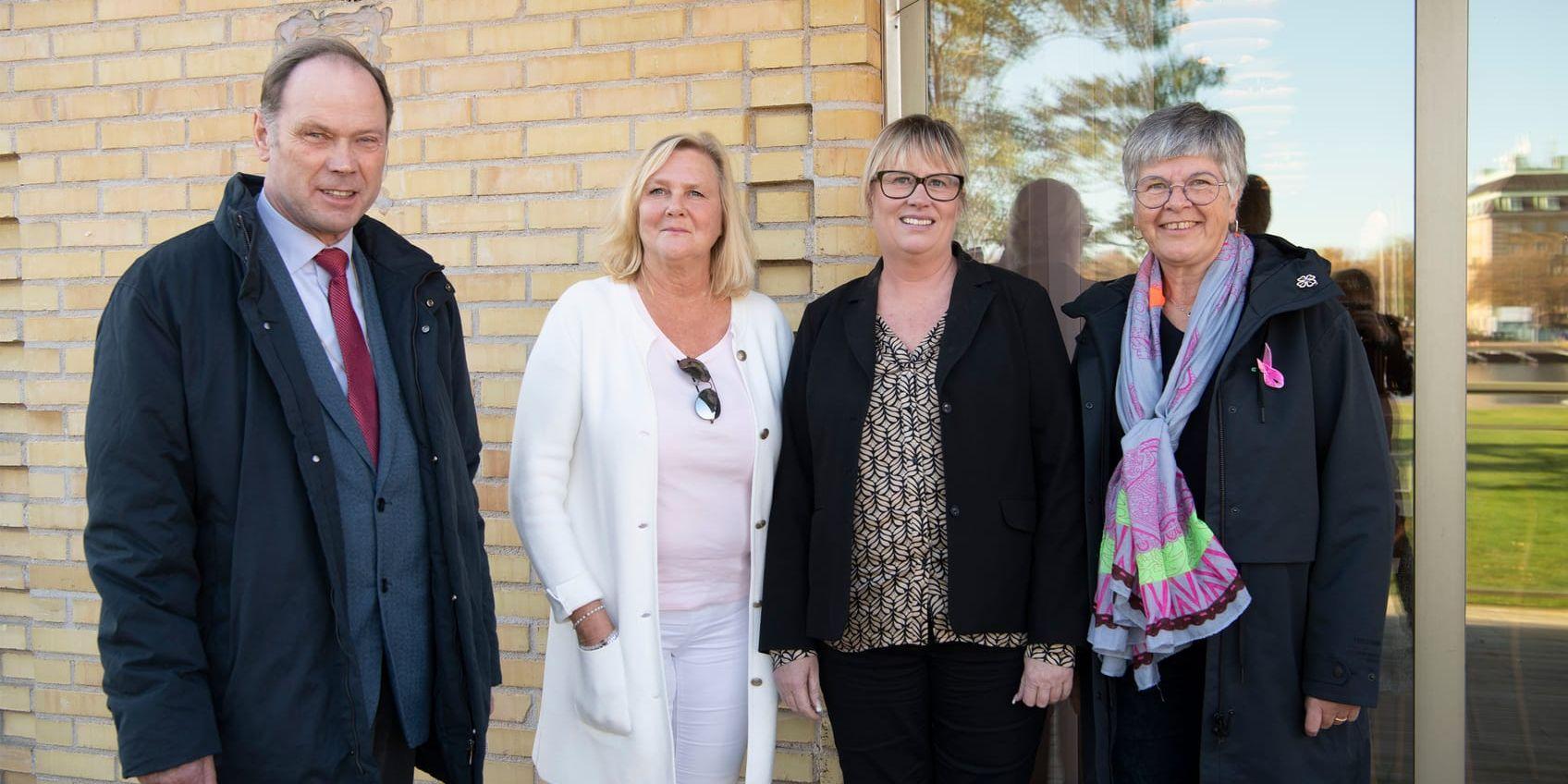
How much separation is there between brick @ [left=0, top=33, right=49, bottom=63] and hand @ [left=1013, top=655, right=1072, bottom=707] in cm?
382

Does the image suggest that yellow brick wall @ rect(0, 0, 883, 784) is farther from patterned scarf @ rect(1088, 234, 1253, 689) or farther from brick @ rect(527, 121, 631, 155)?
patterned scarf @ rect(1088, 234, 1253, 689)

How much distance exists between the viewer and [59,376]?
3812 mm

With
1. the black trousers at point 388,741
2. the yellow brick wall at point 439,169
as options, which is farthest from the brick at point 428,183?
the black trousers at point 388,741

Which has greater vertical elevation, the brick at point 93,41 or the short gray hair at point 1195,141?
the brick at point 93,41

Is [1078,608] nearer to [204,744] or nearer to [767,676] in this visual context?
[767,676]

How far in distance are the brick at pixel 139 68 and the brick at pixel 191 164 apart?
263mm

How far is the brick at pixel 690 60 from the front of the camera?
130 inches

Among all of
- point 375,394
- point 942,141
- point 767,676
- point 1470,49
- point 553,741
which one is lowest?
point 553,741

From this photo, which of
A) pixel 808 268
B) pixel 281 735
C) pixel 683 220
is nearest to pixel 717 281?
pixel 683 220

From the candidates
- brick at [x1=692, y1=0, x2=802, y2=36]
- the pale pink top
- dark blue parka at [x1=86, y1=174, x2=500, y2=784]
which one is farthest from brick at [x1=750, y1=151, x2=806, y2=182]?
dark blue parka at [x1=86, y1=174, x2=500, y2=784]

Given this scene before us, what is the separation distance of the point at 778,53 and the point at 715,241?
0.68 metres

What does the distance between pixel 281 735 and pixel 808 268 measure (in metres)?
1.87

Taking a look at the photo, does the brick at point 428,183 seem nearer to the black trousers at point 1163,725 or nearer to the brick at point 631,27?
the brick at point 631,27

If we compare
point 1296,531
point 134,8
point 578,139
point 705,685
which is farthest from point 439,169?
point 1296,531
